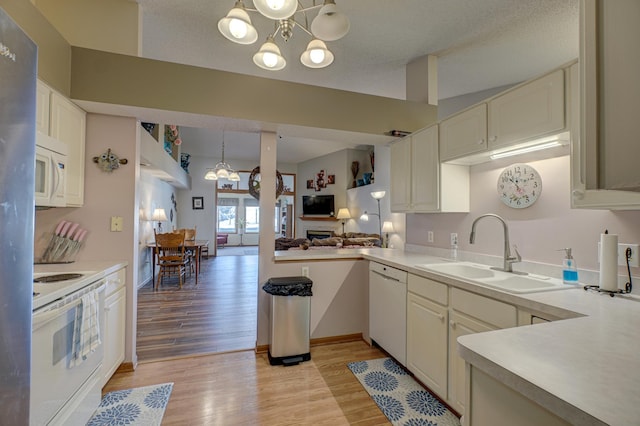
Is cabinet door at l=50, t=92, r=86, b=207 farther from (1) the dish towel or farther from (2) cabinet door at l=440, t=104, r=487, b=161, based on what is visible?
(2) cabinet door at l=440, t=104, r=487, b=161

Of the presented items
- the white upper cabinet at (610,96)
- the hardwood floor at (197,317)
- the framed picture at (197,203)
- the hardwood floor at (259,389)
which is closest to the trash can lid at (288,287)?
the hardwood floor at (259,389)

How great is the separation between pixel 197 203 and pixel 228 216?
391 centimetres

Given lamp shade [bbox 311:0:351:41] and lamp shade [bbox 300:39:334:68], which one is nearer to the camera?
lamp shade [bbox 311:0:351:41]

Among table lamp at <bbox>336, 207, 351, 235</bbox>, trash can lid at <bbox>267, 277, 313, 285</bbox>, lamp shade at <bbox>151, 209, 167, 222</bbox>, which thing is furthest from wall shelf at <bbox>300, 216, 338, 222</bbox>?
trash can lid at <bbox>267, 277, 313, 285</bbox>

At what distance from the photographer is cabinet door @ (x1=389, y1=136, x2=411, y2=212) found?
2904 mm

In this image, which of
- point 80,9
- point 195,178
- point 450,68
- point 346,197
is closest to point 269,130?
point 80,9

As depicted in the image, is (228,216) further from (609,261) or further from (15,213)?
(609,261)

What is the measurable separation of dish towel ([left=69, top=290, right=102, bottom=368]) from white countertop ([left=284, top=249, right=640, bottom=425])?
1980 mm

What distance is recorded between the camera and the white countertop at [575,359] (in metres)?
0.62

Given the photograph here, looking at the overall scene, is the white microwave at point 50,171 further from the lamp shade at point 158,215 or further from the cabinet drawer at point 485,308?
the lamp shade at point 158,215

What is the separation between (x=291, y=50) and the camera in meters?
2.82

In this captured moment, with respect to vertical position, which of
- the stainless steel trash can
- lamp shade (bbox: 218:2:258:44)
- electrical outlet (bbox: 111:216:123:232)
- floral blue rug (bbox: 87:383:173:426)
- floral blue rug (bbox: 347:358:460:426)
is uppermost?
lamp shade (bbox: 218:2:258:44)

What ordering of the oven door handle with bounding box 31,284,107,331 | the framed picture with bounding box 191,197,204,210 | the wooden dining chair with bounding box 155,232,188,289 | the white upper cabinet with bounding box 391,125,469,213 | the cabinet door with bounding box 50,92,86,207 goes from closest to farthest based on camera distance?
the oven door handle with bounding box 31,284,107,331, the cabinet door with bounding box 50,92,86,207, the white upper cabinet with bounding box 391,125,469,213, the wooden dining chair with bounding box 155,232,188,289, the framed picture with bounding box 191,197,204,210

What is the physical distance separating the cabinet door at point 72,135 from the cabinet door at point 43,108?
47mm
